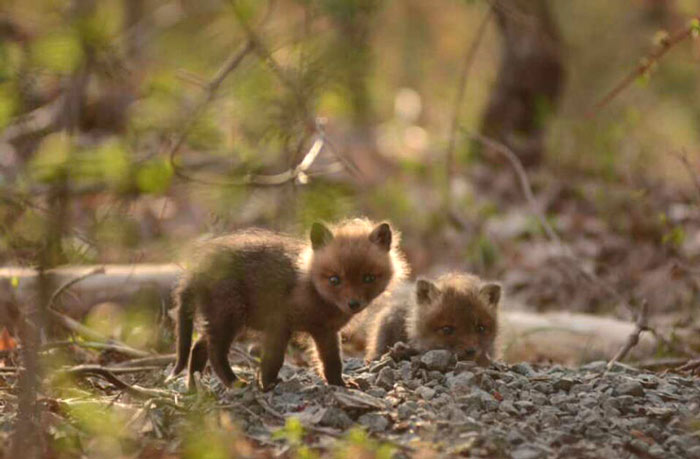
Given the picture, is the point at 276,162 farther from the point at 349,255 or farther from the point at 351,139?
the point at 351,139

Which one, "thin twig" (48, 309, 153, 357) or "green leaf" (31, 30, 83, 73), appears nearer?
"green leaf" (31, 30, 83, 73)

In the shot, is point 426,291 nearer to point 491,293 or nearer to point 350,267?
point 491,293

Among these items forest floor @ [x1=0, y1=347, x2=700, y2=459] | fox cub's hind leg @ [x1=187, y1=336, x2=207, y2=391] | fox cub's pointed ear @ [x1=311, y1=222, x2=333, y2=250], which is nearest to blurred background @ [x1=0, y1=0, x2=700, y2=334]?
fox cub's pointed ear @ [x1=311, y1=222, x2=333, y2=250]

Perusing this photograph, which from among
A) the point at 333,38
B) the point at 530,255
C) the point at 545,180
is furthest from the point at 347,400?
the point at 545,180

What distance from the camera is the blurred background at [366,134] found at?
4.02 metres

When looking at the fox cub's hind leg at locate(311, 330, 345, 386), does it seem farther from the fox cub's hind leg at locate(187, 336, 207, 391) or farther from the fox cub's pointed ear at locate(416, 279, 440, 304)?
the fox cub's pointed ear at locate(416, 279, 440, 304)

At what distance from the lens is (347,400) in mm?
4734

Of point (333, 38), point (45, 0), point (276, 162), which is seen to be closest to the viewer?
point (333, 38)

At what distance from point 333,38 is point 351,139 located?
12253mm

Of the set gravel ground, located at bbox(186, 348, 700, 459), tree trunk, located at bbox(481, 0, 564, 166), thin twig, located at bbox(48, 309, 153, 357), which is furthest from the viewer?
tree trunk, located at bbox(481, 0, 564, 166)

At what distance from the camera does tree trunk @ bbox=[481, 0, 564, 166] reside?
13594mm

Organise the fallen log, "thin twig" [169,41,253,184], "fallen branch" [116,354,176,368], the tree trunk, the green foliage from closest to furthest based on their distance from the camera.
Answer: the green foliage, "thin twig" [169,41,253,184], "fallen branch" [116,354,176,368], the fallen log, the tree trunk

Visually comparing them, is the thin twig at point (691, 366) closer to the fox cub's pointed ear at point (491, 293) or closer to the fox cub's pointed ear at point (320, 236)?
the fox cub's pointed ear at point (491, 293)

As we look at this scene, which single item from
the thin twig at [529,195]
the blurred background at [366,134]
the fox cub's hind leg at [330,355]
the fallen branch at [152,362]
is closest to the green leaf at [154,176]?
the blurred background at [366,134]
